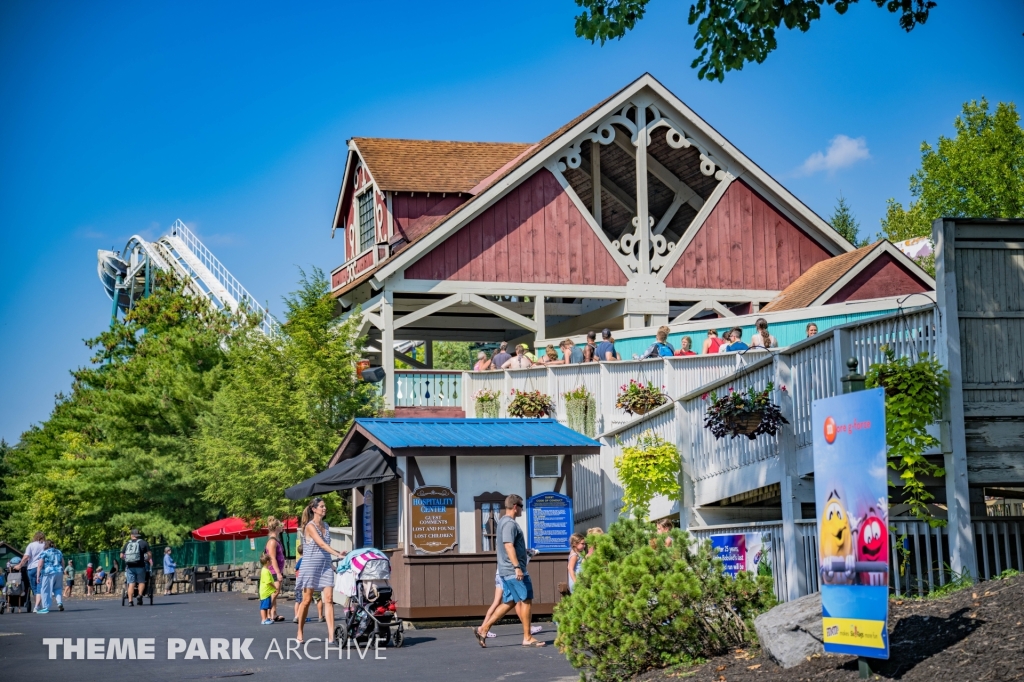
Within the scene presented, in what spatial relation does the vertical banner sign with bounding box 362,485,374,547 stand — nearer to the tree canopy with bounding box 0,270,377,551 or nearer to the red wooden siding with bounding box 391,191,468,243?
the tree canopy with bounding box 0,270,377,551

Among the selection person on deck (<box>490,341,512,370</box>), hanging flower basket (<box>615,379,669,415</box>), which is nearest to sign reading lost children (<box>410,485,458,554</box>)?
hanging flower basket (<box>615,379,669,415</box>)

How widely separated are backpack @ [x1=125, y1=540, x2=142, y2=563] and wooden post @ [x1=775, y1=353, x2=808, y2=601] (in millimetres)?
19318

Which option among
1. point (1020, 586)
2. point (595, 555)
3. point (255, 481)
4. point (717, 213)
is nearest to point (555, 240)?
point (717, 213)

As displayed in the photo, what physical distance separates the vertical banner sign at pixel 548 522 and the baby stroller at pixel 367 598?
4.49m

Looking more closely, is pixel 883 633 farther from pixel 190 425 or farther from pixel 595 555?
pixel 190 425

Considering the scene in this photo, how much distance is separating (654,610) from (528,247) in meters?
22.5

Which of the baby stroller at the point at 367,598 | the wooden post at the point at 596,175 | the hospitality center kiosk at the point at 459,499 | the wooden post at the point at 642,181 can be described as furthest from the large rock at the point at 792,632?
the wooden post at the point at 596,175

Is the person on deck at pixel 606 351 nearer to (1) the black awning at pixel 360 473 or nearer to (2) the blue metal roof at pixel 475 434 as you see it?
A: (2) the blue metal roof at pixel 475 434

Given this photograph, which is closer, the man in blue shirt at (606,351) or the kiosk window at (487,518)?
the kiosk window at (487,518)

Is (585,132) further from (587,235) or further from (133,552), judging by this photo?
(133,552)

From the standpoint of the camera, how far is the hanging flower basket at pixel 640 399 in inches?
929

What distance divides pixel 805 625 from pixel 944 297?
4.14 metres

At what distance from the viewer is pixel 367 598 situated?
1583cm

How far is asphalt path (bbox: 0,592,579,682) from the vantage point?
529 inches
